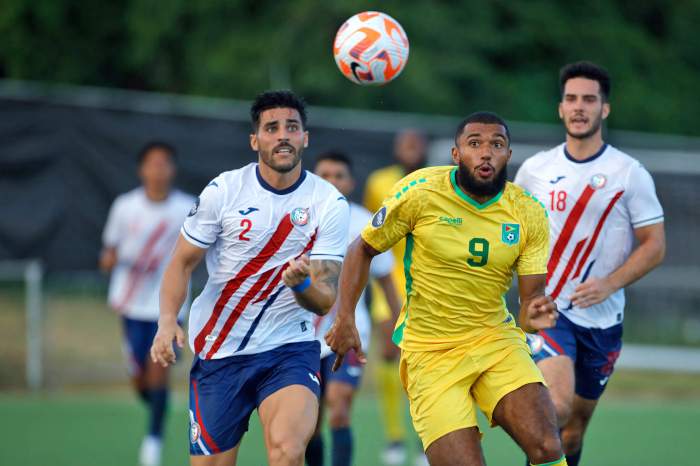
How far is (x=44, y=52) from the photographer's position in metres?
20.9

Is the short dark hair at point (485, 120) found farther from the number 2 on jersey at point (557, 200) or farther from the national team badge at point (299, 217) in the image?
the number 2 on jersey at point (557, 200)

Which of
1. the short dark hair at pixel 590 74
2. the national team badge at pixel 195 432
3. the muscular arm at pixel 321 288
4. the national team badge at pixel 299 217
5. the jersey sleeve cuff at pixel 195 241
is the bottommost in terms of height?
the national team badge at pixel 195 432

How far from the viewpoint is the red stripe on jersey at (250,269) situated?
7.04 metres

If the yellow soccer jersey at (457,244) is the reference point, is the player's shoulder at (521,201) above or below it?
above

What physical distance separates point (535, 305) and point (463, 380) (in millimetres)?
614

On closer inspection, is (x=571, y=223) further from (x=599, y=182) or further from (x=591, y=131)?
(x=591, y=131)

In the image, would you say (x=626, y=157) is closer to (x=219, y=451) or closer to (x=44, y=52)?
(x=219, y=451)

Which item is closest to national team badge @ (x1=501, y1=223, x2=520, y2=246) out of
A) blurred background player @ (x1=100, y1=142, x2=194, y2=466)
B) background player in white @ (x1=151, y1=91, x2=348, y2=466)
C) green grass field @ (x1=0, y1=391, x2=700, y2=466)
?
background player in white @ (x1=151, y1=91, x2=348, y2=466)

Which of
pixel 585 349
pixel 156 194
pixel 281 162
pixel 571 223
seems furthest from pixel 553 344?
pixel 156 194

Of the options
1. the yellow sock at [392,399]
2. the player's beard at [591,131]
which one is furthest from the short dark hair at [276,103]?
the yellow sock at [392,399]

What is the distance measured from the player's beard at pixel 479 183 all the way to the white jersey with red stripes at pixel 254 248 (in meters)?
0.80

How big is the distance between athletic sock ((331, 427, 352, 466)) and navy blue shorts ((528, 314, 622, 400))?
1642mm

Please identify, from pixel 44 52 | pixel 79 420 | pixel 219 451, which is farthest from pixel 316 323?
pixel 44 52

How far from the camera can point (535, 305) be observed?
6453 mm
